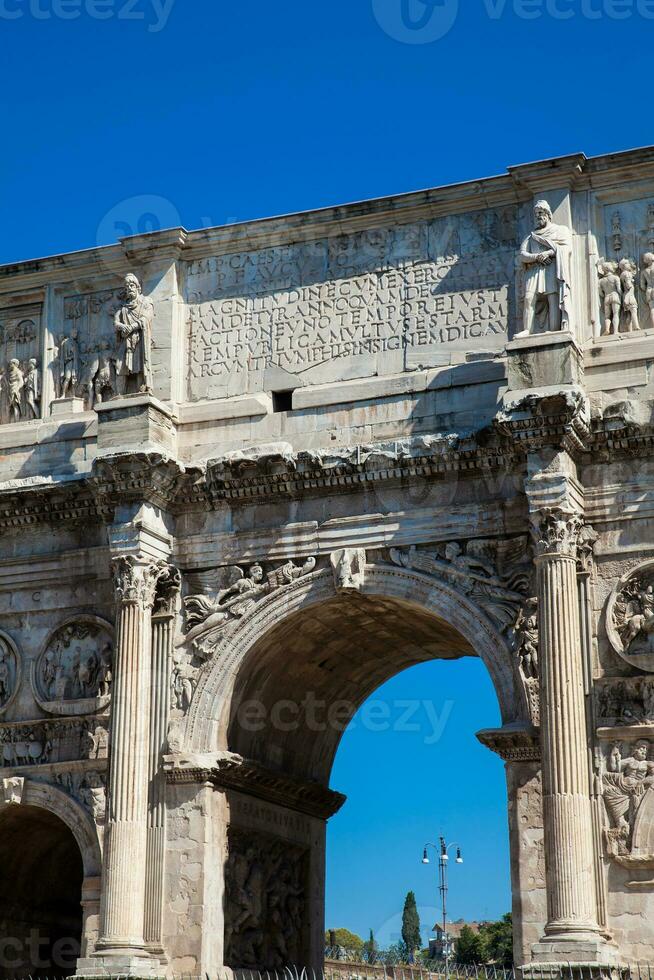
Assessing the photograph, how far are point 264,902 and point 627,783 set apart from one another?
5850 mm

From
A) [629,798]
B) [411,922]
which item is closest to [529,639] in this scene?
[629,798]

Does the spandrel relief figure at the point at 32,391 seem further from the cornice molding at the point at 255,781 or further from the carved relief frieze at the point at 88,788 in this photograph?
the cornice molding at the point at 255,781

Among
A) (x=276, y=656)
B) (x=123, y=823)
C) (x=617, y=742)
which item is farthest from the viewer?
(x=276, y=656)

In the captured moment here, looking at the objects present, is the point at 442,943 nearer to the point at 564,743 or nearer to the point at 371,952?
the point at 371,952

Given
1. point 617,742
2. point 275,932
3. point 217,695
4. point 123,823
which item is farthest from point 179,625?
point 617,742

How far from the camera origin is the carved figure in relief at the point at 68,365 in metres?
23.8

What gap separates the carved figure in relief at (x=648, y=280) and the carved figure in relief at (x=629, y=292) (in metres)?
0.12

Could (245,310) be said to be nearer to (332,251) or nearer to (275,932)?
(332,251)

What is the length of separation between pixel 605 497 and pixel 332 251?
540cm

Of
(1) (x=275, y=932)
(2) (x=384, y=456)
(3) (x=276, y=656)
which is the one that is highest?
(2) (x=384, y=456)

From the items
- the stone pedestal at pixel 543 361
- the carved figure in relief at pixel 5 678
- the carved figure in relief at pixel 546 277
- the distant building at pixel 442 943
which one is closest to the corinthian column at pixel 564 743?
the stone pedestal at pixel 543 361

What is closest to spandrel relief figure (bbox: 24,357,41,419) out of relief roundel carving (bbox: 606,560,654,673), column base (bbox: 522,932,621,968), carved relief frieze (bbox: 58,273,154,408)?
carved relief frieze (bbox: 58,273,154,408)

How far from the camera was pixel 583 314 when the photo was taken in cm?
2122

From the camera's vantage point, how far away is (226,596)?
21.8 meters
